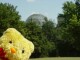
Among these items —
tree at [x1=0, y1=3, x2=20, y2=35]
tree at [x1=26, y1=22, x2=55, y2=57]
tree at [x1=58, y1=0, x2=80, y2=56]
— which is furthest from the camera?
tree at [x1=26, y1=22, x2=55, y2=57]

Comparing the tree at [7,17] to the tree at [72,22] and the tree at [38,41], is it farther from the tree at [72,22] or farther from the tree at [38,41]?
the tree at [38,41]

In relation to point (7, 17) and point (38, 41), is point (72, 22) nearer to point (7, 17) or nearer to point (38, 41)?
A: point (7, 17)

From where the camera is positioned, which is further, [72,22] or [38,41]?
[38,41]

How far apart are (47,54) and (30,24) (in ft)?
27.1

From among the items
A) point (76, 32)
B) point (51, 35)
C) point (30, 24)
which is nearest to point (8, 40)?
point (76, 32)

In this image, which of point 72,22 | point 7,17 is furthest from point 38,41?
point 72,22

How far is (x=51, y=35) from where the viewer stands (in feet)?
279

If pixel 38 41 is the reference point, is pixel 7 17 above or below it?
above

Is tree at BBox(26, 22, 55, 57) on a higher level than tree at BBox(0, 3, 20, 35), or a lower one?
lower

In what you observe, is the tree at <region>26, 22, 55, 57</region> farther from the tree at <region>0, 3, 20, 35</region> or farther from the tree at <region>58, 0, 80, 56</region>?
the tree at <region>58, 0, 80, 56</region>

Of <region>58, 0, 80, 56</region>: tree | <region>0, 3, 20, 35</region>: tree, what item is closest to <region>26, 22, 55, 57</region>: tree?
<region>0, 3, 20, 35</region>: tree

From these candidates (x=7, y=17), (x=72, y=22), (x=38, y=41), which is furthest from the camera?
(x=38, y=41)

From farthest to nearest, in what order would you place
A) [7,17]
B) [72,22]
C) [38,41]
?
[38,41], [7,17], [72,22]

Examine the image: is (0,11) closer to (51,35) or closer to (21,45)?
(51,35)
